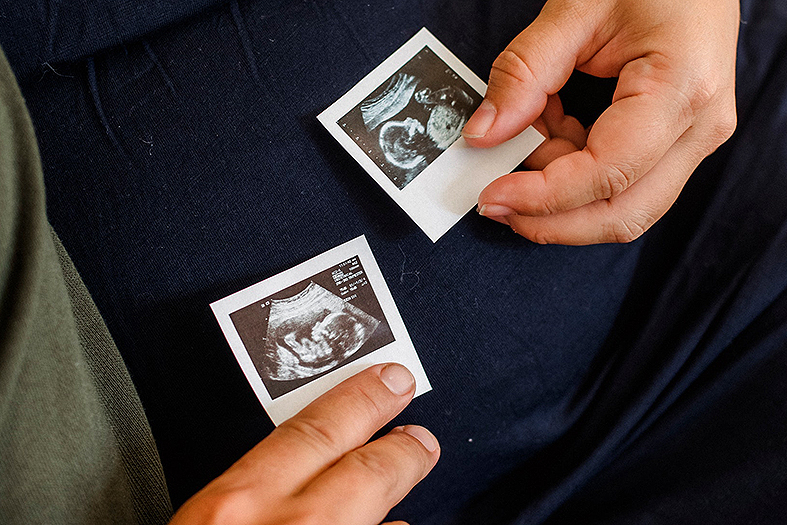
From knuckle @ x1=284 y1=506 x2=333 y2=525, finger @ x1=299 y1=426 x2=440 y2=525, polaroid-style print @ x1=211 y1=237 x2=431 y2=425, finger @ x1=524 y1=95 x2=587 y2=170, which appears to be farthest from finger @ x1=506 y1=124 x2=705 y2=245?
knuckle @ x1=284 y1=506 x2=333 y2=525

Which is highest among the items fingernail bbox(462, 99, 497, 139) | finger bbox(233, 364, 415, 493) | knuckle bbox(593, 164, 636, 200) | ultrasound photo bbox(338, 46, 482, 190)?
ultrasound photo bbox(338, 46, 482, 190)

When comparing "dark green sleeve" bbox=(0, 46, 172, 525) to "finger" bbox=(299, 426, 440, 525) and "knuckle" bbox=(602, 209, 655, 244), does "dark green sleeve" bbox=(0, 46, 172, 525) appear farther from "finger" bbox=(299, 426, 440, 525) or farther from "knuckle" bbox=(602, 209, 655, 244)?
"knuckle" bbox=(602, 209, 655, 244)

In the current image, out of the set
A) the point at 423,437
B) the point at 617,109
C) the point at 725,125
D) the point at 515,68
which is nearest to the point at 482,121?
the point at 515,68

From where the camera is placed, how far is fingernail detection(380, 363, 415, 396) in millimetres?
724

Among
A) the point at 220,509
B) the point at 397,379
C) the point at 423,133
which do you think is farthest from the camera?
the point at 423,133

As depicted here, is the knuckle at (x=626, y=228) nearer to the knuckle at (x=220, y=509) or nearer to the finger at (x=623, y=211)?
the finger at (x=623, y=211)

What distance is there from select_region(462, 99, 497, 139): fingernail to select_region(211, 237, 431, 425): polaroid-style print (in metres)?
0.24

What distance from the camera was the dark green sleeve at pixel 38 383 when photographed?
21.7 inches

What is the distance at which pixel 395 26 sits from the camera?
0.89 m

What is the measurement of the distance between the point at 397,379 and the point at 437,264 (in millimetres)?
195

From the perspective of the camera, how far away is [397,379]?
28.8 inches

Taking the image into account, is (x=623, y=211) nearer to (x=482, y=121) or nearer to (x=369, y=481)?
(x=482, y=121)

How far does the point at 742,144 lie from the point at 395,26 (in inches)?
23.7

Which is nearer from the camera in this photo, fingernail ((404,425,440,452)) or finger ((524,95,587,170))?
fingernail ((404,425,440,452))
